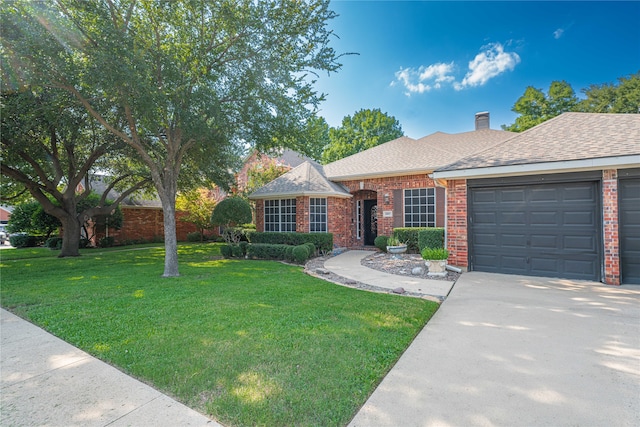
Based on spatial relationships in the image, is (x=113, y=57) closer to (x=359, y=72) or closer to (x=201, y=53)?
(x=201, y=53)

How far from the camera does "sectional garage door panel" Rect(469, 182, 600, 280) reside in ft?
21.4

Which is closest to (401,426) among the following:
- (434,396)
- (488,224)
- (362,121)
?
(434,396)

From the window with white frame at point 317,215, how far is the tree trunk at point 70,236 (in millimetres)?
10834

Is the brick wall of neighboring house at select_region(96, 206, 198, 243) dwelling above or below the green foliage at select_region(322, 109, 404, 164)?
below

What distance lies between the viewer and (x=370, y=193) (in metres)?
14.2

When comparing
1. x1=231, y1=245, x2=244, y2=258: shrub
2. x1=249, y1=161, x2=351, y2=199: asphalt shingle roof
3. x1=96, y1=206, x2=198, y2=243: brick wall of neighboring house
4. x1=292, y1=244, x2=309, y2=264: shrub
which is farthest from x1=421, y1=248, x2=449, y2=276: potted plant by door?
x1=96, y1=206, x2=198, y2=243: brick wall of neighboring house

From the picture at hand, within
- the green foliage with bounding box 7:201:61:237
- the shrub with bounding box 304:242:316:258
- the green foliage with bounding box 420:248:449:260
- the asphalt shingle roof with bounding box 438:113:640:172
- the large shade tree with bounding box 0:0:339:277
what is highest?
the large shade tree with bounding box 0:0:339:277

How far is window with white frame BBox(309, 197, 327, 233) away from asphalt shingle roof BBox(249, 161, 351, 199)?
52 centimetres

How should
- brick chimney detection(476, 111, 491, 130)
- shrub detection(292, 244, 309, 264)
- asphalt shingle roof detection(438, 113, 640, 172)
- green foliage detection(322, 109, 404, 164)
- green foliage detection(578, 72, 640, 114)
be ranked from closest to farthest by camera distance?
asphalt shingle roof detection(438, 113, 640, 172)
shrub detection(292, 244, 309, 264)
brick chimney detection(476, 111, 491, 130)
green foliage detection(578, 72, 640, 114)
green foliage detection(322, 109, 404, 164)

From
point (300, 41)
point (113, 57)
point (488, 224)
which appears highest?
point (300, 41)

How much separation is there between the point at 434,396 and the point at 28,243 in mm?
26000

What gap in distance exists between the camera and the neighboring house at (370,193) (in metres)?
12.2

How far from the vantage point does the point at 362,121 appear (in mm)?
31094

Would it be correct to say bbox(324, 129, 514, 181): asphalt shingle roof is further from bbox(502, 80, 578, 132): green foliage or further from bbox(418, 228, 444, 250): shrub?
bbox(502, 80, 578, 132): green foliage
